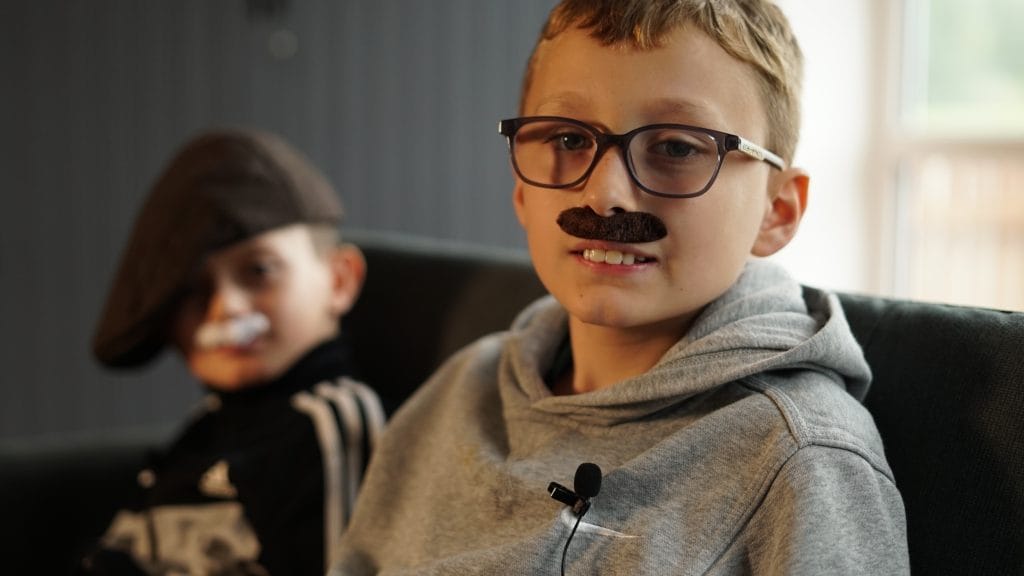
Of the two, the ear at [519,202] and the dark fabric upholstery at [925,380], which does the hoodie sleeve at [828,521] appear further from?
the ear at [519,202]

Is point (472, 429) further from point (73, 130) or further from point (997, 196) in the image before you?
point (997, 196)

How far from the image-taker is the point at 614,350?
104 centimetres

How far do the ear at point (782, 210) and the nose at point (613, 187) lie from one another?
143 millimetres

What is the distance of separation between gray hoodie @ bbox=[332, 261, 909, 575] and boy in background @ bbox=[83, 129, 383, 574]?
0.31 m

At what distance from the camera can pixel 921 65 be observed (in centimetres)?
284

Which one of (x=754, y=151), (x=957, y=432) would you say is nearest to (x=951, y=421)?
(x=957, y=432)

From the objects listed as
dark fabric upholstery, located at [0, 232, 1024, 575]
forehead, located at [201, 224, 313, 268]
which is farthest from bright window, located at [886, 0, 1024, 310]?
forehead, located at [201, 224, 313, 268]

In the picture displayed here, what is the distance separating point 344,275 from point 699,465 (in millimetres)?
834

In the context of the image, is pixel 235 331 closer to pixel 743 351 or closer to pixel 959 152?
pixel 743 351

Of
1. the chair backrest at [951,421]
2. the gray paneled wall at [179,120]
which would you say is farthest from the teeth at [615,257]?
the gray paneled wall at [179,120]

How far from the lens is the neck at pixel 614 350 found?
1018mm

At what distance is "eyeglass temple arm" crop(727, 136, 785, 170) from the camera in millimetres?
923

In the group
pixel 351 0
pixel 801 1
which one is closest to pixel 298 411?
pixel 351 0

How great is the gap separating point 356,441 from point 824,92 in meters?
1.79
